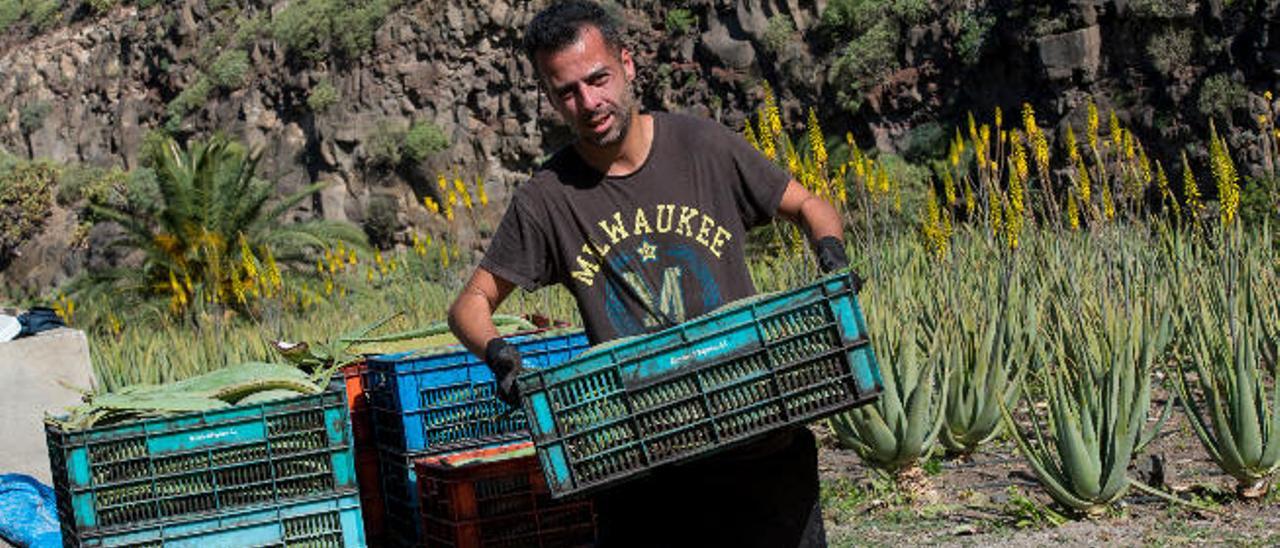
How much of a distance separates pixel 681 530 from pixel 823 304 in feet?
1.90

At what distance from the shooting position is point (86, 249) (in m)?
38.6

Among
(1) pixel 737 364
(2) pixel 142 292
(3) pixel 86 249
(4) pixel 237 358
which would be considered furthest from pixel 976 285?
(3) pixel 86 249

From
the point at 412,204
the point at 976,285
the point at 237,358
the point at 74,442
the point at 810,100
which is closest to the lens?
the point at 74,442

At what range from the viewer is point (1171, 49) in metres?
20.8

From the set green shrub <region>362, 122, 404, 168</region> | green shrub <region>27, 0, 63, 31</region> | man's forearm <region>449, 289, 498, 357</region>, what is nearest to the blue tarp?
man's forearm <region>449, 289, 498, 357</region>

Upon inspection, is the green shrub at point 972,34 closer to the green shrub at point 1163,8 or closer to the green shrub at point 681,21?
the green shrub at point 1163,8

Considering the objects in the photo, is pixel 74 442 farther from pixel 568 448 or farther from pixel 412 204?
pixel 412 204

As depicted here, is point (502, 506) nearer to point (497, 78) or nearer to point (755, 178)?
point (755, 178)

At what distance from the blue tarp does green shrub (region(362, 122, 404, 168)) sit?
25280mm

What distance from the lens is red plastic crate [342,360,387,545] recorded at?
697 centimetres

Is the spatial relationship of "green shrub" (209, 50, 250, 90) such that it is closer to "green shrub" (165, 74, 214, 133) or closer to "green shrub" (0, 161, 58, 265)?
"green shrub" (165, 74, 214, 133)

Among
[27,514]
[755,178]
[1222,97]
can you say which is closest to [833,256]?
[755,178]

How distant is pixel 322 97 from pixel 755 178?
3187 cm

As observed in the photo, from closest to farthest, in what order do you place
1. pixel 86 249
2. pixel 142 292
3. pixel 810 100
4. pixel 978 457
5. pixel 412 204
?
pixel 978 457, pixel 142 292, pixel 810 100, pixel 412 204, pixel 86 249
